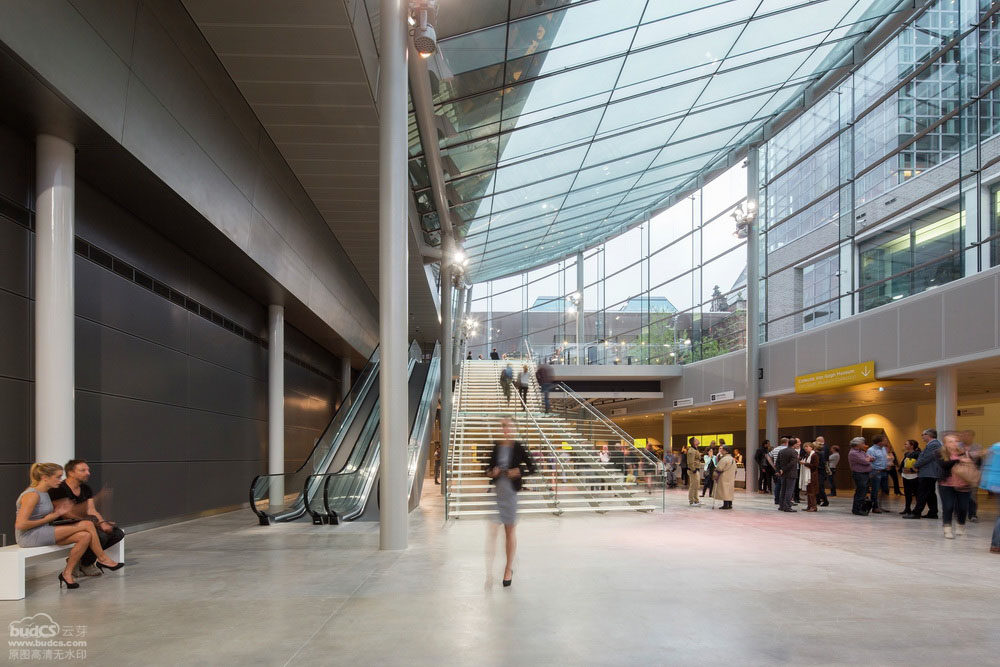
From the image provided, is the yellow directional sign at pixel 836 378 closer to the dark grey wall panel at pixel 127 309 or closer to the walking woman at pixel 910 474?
the walking woman at pixel 910 474

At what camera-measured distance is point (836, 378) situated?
59.3 ft

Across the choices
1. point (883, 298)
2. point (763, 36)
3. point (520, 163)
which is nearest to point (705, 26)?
point (763, 36)

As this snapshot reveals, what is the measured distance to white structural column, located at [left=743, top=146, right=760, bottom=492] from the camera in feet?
71.0

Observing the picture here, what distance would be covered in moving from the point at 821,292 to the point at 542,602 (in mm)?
17400

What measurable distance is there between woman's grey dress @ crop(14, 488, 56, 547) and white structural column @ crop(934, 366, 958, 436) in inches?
588

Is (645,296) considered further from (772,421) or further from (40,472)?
(40,472)

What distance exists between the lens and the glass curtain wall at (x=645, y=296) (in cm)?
2583

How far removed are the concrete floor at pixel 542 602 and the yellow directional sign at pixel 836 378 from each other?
26.2 feet

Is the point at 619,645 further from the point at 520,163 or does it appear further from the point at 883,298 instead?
the point at 883,298

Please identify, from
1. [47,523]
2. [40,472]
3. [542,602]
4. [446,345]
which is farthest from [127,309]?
[446,345]

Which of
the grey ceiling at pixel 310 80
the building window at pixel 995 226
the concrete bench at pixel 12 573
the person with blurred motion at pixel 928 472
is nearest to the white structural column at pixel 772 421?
the person with blurred motion at pixel 928 472

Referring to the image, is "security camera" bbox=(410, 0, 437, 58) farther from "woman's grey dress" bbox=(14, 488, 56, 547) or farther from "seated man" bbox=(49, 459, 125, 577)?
"woman's grey dress" bbox=(14, 488, 56, 547)

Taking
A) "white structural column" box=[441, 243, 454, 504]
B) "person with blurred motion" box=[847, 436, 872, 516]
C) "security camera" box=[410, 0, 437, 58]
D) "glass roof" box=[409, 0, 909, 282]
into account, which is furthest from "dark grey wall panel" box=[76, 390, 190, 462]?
"person with blurred motion" box=[847, 436, 872, 516]

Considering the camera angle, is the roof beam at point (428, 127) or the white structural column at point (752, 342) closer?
the roof beam at point (428, 127)
